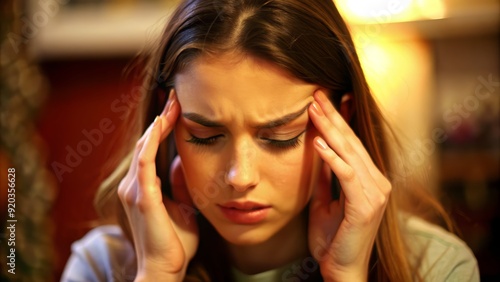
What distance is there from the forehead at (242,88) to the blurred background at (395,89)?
1.15m

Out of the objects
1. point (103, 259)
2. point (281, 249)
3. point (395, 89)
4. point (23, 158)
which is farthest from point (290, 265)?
point (395, 89)

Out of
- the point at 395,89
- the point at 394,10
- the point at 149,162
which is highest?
the point at 149,162

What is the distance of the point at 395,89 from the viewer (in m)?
1.94

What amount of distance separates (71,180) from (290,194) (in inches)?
62.1

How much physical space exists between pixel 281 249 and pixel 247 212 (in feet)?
0.60

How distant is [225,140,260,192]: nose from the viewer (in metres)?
0.73

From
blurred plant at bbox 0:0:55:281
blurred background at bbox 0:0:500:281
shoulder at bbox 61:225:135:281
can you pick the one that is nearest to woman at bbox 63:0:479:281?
shoulder at bbox 61:225:135:281

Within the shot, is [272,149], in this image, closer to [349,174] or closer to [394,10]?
[349,174]

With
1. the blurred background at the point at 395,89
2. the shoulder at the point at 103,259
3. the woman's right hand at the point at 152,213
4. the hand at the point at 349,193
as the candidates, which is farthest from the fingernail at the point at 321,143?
the blurred background at the point at 395,89

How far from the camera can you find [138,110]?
0.94 metres

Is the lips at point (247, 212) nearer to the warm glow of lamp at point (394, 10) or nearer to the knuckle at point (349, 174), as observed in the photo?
the knuckle at point (349, 174)

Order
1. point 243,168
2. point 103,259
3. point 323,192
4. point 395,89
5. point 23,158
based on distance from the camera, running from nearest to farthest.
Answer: point 243,168, point 323,192, point 103,259, point 23,158, point 395,89

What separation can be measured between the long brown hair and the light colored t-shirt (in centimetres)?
4

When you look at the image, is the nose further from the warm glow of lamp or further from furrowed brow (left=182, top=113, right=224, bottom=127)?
the warm glow of lamp
